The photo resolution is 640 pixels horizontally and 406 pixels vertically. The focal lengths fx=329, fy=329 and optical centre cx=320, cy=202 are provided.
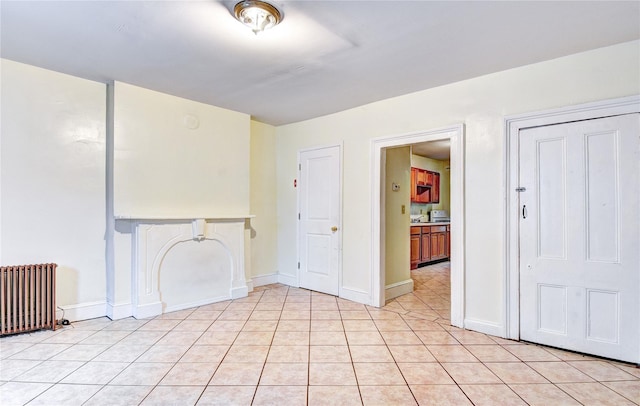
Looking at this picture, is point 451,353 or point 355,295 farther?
point 355,295

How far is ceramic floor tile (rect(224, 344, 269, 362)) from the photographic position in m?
2.56

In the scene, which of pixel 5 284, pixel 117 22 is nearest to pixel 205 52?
pixel 117 22

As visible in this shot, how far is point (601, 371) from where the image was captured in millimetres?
2391

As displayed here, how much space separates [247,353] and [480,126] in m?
2.96

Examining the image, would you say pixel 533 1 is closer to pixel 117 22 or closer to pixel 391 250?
pixel 117 22

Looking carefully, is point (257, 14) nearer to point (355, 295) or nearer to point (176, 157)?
point (176, 157)

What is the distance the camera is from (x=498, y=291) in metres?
3.07

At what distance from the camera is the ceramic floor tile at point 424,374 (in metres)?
2.25

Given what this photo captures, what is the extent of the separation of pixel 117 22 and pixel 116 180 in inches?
65.1

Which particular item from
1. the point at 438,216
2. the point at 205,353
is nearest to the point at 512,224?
the point at 205,353

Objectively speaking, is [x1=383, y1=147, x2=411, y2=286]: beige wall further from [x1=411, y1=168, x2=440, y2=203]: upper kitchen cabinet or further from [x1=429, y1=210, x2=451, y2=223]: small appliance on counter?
[x1=429, y1=210, x2=451, y2=223]: small appliance on counter

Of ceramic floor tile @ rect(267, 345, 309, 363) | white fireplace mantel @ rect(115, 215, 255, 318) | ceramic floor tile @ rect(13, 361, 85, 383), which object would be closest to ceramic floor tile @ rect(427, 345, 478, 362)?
ceramic floor tile @ rect(267, 345, 309, 363)

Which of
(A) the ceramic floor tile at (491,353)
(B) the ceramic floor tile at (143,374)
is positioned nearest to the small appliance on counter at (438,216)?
(A) the ceramic floor tile at (491,353)

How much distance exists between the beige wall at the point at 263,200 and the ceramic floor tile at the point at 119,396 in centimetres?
277
